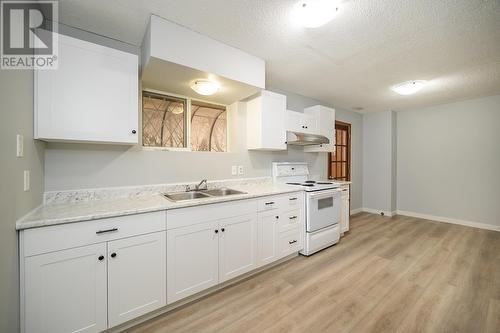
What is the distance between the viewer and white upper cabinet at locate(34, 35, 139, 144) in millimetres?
1444

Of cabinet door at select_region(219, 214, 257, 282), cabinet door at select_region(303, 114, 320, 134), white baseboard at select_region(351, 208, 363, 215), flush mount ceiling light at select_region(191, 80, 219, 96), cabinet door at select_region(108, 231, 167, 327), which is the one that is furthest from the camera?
white baseboard at select_region(351, 208, 363, 215)

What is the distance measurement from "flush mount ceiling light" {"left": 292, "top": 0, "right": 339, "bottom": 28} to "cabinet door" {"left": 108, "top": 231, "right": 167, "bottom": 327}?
2.00 meters

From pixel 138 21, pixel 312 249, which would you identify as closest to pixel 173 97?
pixel 138 21

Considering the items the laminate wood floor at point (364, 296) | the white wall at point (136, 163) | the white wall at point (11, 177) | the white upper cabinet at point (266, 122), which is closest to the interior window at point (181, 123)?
the white wall at point (136, 163)

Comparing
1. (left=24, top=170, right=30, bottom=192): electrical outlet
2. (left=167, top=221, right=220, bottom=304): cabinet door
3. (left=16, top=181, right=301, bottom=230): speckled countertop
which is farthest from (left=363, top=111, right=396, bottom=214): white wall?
(left=24, top=170, right=30, bottom=192): electrical outlet

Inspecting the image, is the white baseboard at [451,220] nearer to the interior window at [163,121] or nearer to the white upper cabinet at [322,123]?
the white upper cabinet at [322,123]

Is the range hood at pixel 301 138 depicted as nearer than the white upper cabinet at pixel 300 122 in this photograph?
Yes

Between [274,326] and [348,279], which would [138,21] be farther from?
[348,279]

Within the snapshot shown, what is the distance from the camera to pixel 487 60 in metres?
2.31

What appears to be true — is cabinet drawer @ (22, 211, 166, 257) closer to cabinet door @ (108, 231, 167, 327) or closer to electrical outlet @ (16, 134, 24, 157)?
cabinet door @ (108, 231, 167, 327)

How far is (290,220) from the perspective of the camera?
8.38 ft

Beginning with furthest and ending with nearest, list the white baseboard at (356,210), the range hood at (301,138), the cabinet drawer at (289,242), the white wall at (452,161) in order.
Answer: the white baseboard at (356,210) → the white wall at (452,161) → the range hood at (301,138) → the cabinet drawer at (289,242)

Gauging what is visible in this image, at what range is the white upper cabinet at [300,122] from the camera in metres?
3.06

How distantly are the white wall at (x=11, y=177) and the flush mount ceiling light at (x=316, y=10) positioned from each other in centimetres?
186
